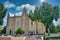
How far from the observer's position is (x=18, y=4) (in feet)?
14.3

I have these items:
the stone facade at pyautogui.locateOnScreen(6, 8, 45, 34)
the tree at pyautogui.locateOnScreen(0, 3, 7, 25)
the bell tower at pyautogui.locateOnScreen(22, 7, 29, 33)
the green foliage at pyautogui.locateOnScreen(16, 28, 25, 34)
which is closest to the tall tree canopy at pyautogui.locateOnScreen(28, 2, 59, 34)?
the stone facade at pyautogui.locateOnScreen(6, 8, 45, 34)

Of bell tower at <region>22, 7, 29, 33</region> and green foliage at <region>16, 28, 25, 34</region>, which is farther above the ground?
bell tower at <region>22, 7, 29, 33</region>

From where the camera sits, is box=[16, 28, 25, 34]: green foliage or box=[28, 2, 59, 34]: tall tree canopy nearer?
box=[16, 28, 25, 34]: green foliage

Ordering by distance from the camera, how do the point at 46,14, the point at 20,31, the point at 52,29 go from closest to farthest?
the point at 20,31
the point at 52,29
the point at 46,14

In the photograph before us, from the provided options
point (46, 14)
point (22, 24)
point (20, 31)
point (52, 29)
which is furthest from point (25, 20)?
point (52, 29)

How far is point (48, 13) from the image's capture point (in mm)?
4402

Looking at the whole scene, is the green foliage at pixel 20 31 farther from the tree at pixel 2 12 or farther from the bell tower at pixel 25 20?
the tree at pixel 2 12

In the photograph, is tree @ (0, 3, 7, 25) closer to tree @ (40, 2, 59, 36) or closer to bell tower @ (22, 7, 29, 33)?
bell tower @ (22, 7, 29, 33)

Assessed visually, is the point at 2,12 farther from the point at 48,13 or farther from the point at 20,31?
the point at 48,13

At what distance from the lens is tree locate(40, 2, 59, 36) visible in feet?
14.3

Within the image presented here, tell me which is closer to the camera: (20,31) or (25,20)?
(20,31)

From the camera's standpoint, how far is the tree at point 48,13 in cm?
436

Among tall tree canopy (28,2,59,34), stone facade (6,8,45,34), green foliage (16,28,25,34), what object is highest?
tall tree canopy (28,2,59,34)

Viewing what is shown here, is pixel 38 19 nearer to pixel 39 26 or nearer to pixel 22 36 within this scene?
pixel 39 26
